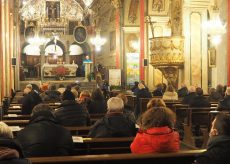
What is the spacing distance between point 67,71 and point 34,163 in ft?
100

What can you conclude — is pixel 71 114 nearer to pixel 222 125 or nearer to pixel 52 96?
pixel 222 125

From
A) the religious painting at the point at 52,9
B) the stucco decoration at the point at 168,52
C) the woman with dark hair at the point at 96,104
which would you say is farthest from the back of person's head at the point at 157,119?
the religious painting at the point at 52,9

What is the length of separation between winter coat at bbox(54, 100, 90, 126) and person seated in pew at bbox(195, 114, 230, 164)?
4.27 metres

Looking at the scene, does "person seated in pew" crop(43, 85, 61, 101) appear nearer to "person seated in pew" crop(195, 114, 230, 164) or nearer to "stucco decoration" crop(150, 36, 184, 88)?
"stucco decoration" crop(150, 36, 184, 88)

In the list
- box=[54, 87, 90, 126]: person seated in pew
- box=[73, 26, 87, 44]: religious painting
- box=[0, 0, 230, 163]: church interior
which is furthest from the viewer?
box=[73, 26, 87, 44]: religious painting

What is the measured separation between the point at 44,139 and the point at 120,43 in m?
24.9

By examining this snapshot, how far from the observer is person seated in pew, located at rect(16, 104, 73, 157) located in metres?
4.96

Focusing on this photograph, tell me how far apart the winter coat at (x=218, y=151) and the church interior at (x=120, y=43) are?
0.57 meters

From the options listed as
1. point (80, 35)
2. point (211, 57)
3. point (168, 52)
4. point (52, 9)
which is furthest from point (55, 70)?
point (211, 57)

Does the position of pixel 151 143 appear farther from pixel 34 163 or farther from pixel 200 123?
pixel 200 123

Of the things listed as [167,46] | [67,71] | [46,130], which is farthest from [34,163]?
[67,71]

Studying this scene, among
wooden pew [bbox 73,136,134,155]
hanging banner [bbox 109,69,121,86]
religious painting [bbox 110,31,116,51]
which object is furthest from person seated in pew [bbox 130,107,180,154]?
religious painting [bbox 110,31,116,51]

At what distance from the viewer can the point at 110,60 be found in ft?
117

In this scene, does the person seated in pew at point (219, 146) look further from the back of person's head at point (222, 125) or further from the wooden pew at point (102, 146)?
the wooden pew at point (102, 146)
